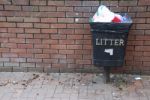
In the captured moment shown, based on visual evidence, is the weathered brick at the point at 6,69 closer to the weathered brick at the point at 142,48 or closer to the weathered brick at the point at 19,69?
the weathered brick at the point at 19,69

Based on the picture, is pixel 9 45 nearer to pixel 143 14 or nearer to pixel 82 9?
pixel 82 9

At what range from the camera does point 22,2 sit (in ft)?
17.4

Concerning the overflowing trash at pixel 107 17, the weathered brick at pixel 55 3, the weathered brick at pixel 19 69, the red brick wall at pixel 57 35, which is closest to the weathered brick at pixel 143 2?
the red brick wall at pixel 57 35

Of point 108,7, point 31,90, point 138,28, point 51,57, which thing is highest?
point 108,7

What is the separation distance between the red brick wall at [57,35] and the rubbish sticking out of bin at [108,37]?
1.17 feet

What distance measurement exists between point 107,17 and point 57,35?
0.96m

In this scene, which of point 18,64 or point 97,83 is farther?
point 18,64

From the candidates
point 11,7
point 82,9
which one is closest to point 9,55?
point 11,7

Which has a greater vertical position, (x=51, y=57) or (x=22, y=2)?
(x=22, y=2)

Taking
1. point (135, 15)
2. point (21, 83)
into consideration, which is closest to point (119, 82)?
point (135, 15)

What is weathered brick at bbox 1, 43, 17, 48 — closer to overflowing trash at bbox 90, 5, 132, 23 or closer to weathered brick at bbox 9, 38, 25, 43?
weathered brick at bbox 9, 38, 25, 43

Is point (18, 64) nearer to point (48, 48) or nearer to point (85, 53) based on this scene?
point (48, 48)

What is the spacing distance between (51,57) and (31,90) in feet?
2.52

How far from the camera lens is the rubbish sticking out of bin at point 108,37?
4781 mm
